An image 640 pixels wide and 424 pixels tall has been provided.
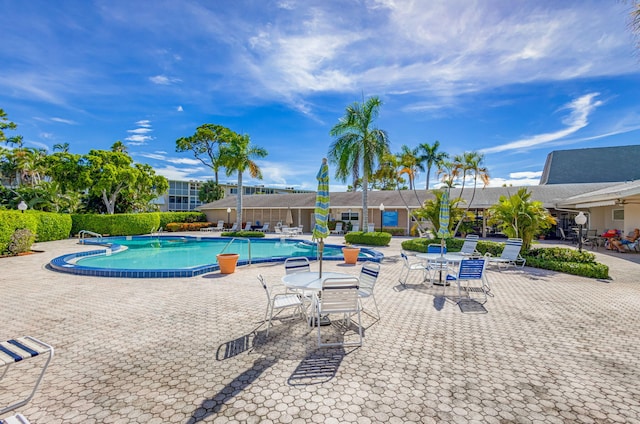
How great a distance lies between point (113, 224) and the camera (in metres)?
24.1

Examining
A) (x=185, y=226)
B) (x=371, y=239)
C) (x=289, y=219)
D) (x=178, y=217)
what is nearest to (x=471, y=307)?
(x=371, y=239)

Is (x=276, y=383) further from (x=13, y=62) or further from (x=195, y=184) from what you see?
(x=195, y=184)

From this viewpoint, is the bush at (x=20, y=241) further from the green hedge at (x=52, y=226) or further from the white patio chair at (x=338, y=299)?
the white patio chair at (x=338, y=299)

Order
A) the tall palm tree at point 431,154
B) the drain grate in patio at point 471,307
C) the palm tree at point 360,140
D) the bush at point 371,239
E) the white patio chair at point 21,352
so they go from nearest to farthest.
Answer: the white patio chair at point 21,352 < the drain grate in patio at point 471,307 < the palm tree at point 360,140 < the bush at point 371,239 < the tall palm tree at point 431,154

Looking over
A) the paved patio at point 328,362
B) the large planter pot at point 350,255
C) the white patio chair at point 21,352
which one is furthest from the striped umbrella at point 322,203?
the large planter pot at point 350,255

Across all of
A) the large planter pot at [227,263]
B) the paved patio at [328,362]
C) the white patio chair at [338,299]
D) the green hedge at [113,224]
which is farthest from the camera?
the green hedge at [113,224]

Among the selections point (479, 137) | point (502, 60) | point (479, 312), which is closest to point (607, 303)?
point (479, 312)

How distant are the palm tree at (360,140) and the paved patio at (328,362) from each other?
12.4 meters

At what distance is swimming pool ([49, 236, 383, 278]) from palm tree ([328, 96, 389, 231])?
17.2ft

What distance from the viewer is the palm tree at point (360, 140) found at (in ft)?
61.3

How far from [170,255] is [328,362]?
51.0ft

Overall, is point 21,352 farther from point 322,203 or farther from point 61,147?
point 61,147

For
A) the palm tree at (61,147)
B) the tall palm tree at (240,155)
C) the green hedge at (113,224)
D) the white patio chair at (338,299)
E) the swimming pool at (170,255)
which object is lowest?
the swimming pool at (170,255)

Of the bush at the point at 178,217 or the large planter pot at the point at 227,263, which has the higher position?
→ the bush at the point at 178,217
